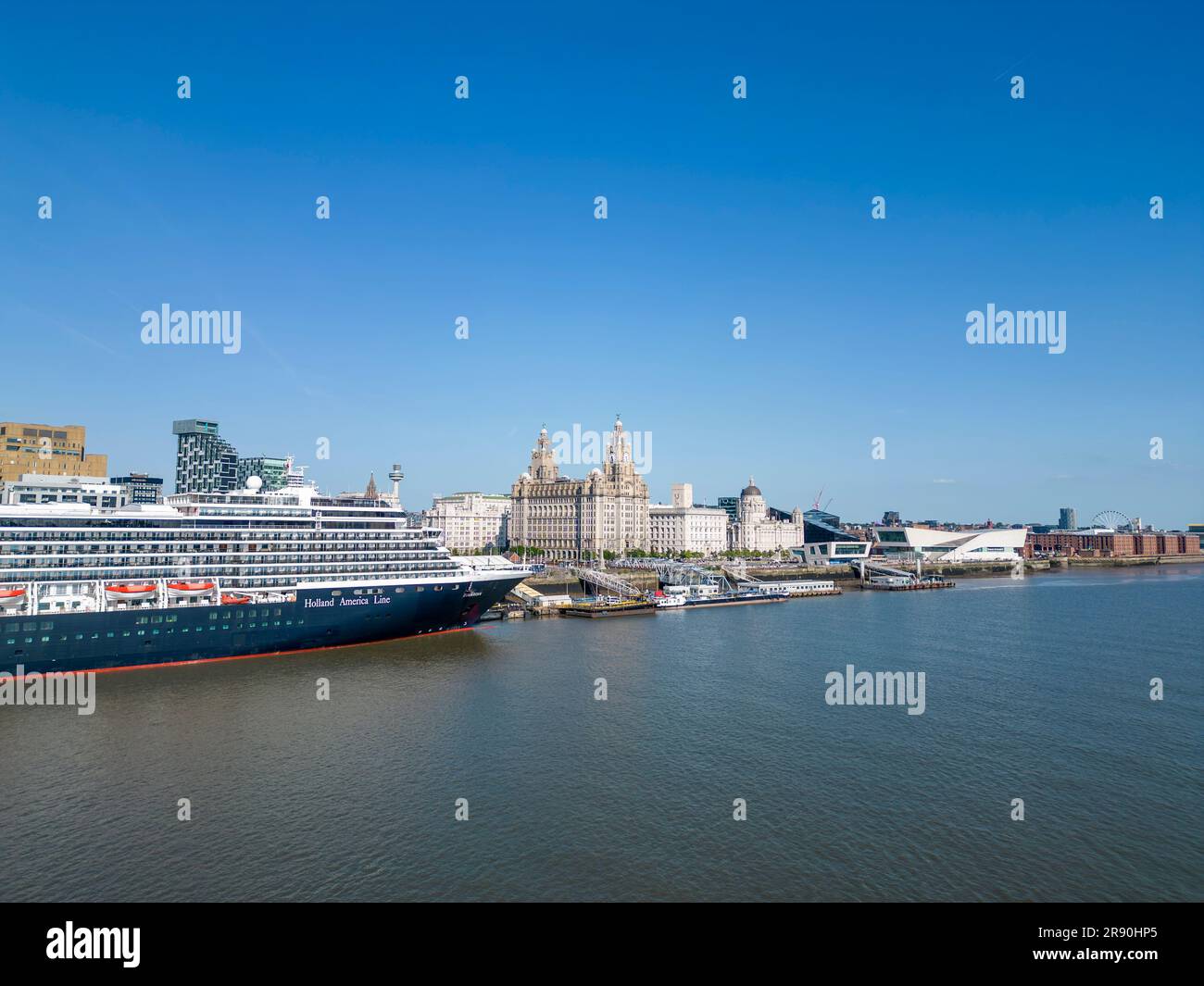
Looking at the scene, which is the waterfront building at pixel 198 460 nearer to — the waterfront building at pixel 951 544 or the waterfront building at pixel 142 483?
the waterfront building at pixel 142 483

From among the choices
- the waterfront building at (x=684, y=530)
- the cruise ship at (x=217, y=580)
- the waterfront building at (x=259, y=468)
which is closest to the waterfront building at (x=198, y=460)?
the waterfront building at (x=259, y=468)

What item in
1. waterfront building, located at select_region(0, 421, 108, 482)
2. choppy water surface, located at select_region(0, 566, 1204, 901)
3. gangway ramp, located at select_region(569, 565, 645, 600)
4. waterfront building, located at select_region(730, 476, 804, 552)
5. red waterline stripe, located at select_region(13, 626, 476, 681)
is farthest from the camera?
waterfront building, located at select_region(730, 476, 804, 552)

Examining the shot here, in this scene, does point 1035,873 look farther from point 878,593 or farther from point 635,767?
point 878,593

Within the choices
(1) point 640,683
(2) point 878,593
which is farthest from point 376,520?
(2) point 878,593

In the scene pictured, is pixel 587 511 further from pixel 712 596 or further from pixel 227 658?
pixel 227 658

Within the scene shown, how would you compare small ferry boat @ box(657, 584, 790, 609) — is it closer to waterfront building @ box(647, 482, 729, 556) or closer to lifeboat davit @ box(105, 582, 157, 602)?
lifeboat davit @ box(105, 582, 157, 602)

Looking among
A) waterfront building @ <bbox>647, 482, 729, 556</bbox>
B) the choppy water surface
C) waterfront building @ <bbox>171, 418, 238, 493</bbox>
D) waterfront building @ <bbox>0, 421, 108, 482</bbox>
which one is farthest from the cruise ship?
waterfront building @ <bbox>171, 418, 238, 493</bbox>
